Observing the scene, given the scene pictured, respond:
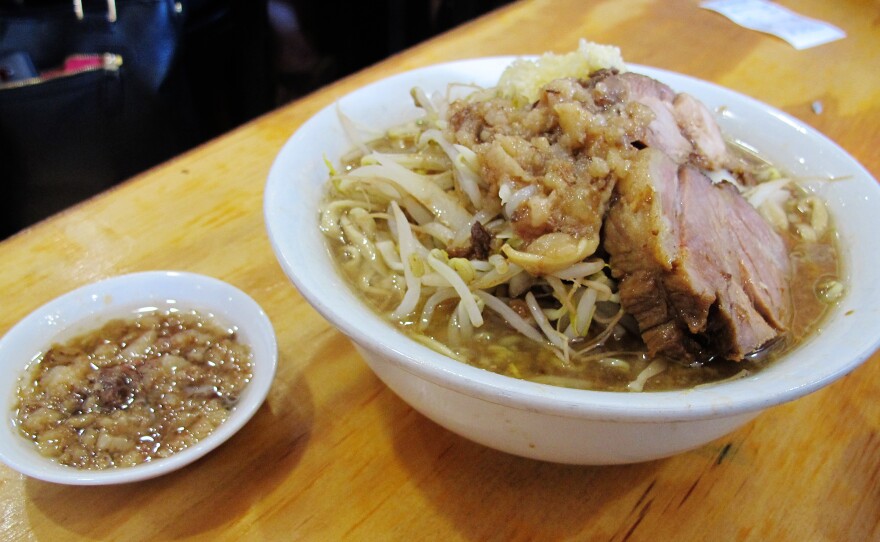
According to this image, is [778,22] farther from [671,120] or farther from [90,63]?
[90,63]

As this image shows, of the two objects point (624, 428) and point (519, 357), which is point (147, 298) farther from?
point (624, 428)

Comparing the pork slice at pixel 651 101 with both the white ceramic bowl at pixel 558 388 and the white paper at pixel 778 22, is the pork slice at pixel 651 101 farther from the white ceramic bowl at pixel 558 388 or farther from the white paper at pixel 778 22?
the white paper at pixel 778 22

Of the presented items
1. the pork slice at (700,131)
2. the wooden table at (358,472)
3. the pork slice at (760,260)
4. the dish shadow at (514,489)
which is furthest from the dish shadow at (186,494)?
the pork slice at (700,131)

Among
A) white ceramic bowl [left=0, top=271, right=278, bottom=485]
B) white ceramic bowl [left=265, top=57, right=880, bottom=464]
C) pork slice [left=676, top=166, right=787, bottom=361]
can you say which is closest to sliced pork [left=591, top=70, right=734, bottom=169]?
pork slice [left=676, top=166, right=787, bottom=361]

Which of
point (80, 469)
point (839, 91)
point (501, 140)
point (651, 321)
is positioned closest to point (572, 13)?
point (839, 91)

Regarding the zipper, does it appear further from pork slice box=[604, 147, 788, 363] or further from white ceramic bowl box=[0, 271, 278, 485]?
pork slice box=[604, 147, 788, 363]

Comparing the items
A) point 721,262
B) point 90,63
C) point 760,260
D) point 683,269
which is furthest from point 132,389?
point 90,63

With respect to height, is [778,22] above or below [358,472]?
above
